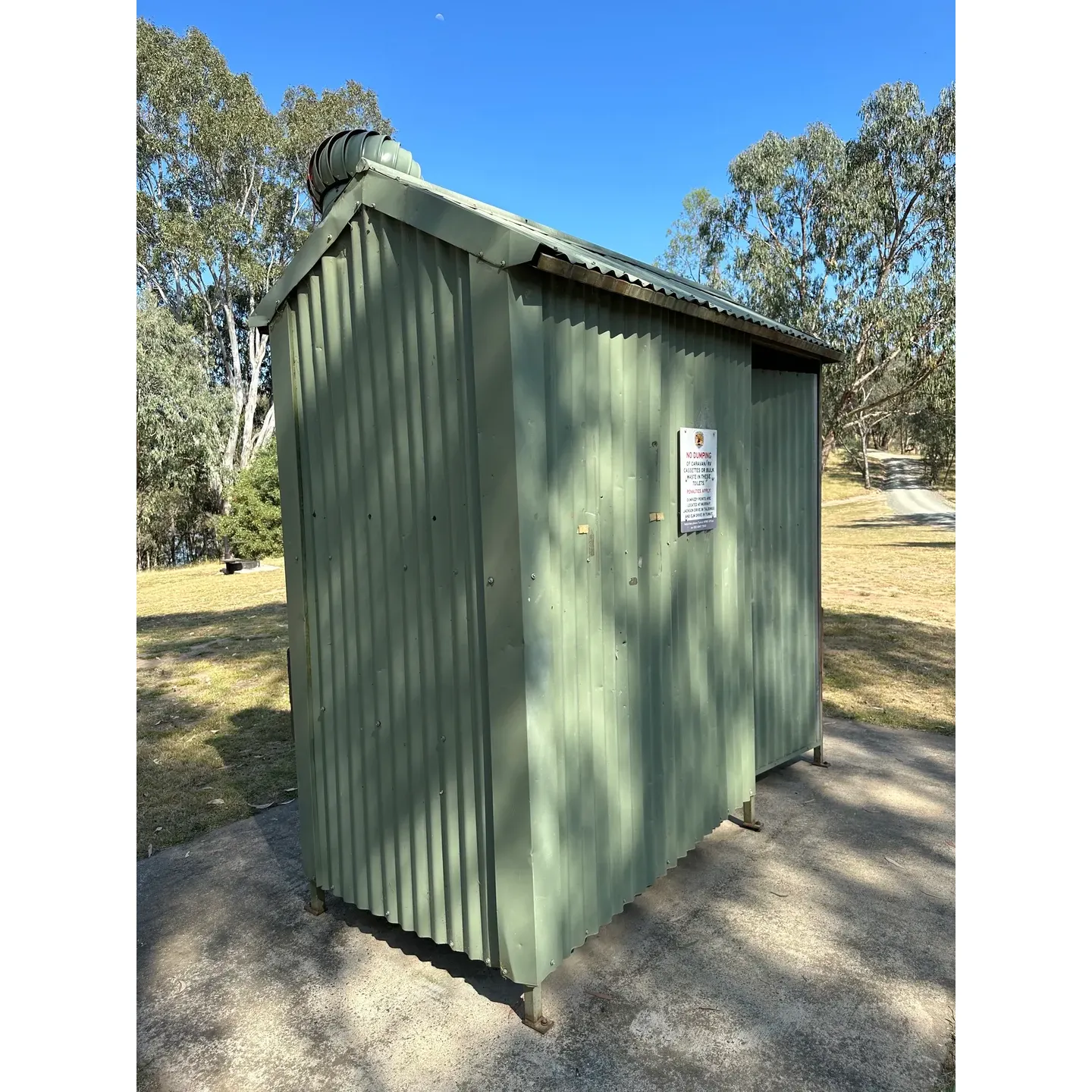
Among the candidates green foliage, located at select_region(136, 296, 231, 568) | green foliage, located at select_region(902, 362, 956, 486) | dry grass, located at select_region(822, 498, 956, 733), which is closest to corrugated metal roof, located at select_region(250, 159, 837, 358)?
dry grass, located at select_region(822, 498, 956, 733)

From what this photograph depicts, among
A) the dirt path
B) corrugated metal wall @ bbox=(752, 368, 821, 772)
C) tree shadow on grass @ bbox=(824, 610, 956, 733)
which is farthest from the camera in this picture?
the dirt path

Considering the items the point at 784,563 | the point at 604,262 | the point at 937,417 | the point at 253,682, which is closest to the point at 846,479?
the point at 937,417

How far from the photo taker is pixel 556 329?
2.67 meters

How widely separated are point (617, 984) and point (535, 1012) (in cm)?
39

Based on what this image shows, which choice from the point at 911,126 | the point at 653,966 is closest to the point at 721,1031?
the point at 653,966

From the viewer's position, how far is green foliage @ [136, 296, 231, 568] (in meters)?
23.3

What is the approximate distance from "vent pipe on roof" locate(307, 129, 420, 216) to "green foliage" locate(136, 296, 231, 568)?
73.6 feet

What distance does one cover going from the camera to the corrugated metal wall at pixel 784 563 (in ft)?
14.9

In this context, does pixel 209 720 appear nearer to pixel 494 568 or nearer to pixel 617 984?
pixel 617 984

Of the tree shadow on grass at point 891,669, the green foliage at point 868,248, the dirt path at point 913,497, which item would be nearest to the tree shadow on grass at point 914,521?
the dirt path at point 913,497

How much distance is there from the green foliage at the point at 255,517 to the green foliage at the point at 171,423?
2483mm

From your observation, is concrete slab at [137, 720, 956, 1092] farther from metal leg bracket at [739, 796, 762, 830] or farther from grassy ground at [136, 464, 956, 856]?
grassy ground at [136, 464, 956, 856]

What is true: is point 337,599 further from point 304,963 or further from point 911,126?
point 911,126
